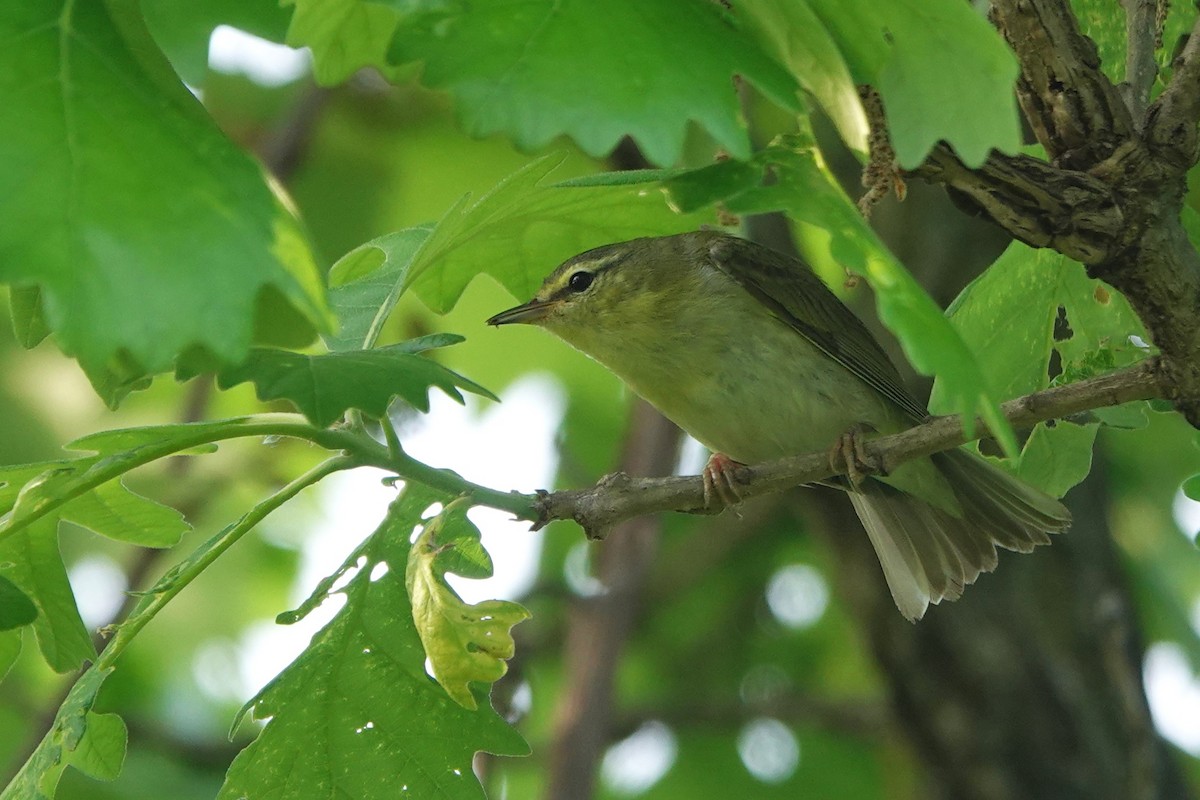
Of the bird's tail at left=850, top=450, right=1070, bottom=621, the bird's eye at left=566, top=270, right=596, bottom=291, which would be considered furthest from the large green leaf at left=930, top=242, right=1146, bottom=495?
the bird's eye at left=566, top=270, right=596, bottom=291

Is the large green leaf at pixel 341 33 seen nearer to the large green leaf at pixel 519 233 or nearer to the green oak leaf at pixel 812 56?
the large green leaf at pixel 519 233

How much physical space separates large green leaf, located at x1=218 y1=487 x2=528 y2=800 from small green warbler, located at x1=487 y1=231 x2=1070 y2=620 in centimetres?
120

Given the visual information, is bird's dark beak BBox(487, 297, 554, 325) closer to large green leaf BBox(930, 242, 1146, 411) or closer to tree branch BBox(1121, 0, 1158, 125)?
large green leaf BBox(930, 242, 1146, 411)

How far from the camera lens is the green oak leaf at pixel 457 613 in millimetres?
2373

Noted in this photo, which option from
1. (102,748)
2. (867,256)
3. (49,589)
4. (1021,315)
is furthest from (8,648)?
(1021,315)

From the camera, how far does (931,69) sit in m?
1.87

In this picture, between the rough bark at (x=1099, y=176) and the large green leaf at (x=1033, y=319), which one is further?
the large green leaf at (x=1033, y=319)

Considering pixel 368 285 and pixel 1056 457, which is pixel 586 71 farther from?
pixel 1056 457

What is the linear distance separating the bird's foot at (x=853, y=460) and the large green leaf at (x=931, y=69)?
840 mm

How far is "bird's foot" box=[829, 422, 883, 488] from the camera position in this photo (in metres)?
2.60

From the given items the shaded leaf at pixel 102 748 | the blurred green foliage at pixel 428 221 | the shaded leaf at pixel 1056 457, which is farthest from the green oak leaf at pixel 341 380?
the shaded leaf at pixel 1056 457

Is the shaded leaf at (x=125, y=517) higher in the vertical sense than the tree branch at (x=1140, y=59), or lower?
lower

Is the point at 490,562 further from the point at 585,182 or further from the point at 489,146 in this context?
the point at 489,146

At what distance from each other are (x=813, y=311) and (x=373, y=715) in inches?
66.7
